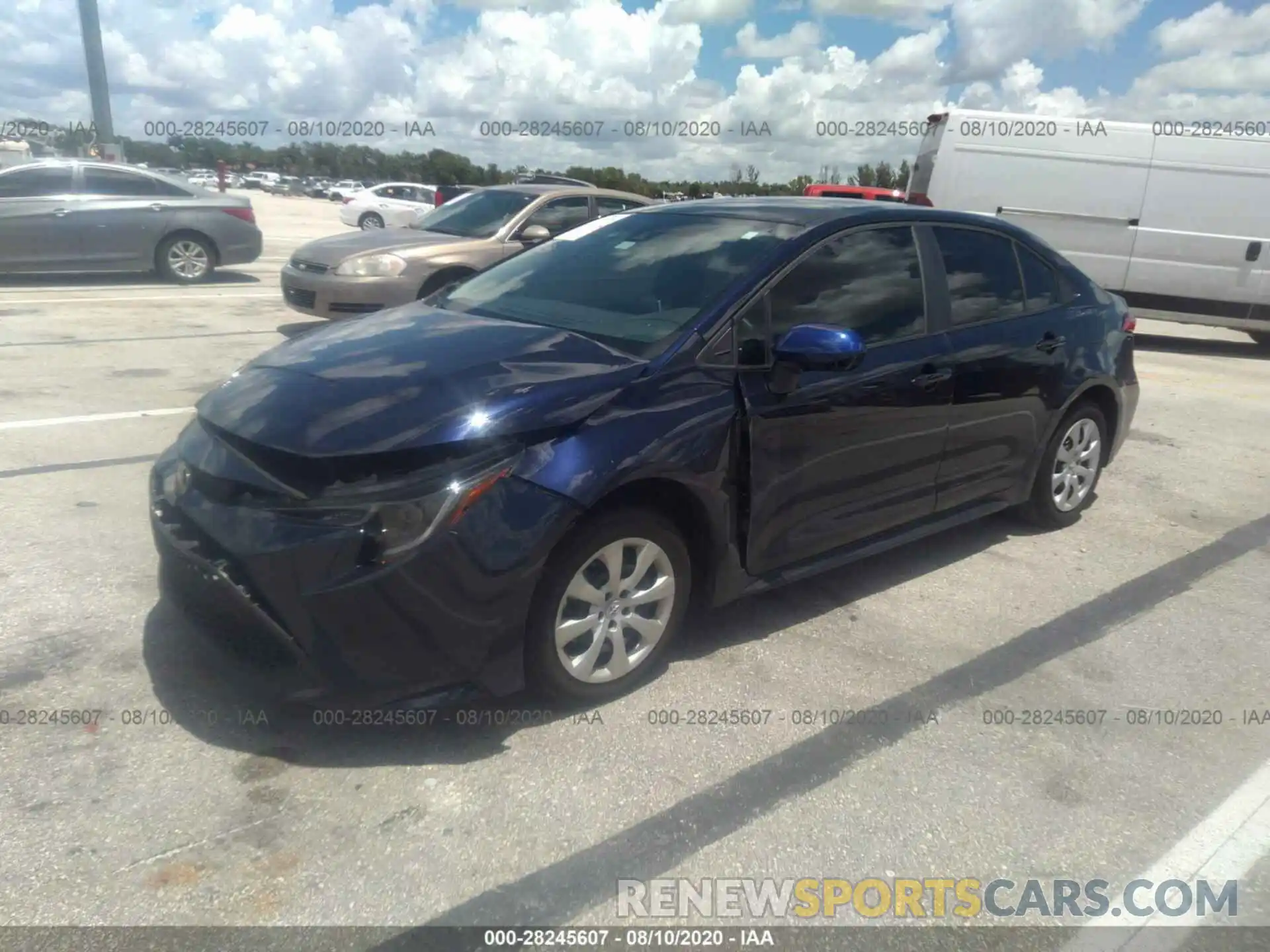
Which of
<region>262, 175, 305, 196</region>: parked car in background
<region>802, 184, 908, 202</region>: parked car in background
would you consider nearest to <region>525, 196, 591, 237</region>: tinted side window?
<region>802, 184, 908, 202</region>: parked car in background

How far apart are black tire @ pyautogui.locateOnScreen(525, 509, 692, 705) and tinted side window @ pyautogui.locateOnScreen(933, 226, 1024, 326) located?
6.09 feet

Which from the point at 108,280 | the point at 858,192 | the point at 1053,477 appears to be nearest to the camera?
the point at 1053,477

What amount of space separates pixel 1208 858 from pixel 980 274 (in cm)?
269

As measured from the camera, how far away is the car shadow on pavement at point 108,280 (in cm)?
1226

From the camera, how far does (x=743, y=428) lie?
3496mm

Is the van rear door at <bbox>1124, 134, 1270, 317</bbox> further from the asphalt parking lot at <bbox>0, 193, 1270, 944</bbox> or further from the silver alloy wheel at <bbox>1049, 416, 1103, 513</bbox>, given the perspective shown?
the asphalt parking lot at <bbox>0, 193, 1270, 944</bbox>

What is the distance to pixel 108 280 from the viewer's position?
12836 mm

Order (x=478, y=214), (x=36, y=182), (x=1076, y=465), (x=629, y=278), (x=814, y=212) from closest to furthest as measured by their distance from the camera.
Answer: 1. (x=629, y=278)
2. (x=814, y=212)
3. (x=1076, y=465)
4. (x=478, y=214)
5. (x=36, y=182)

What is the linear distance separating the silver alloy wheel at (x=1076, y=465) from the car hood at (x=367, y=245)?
5.62 m

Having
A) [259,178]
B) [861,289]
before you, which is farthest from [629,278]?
[259,178]

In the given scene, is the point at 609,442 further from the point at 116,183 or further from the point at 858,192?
the point at 858,192

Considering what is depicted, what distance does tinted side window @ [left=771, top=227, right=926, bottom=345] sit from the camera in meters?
3.77

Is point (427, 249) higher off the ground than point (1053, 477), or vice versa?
point (427, 249)

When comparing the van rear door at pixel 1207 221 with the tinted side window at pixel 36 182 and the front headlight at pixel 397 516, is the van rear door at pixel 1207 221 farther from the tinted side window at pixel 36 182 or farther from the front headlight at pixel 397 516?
the tinted side window at pixel 36 182
